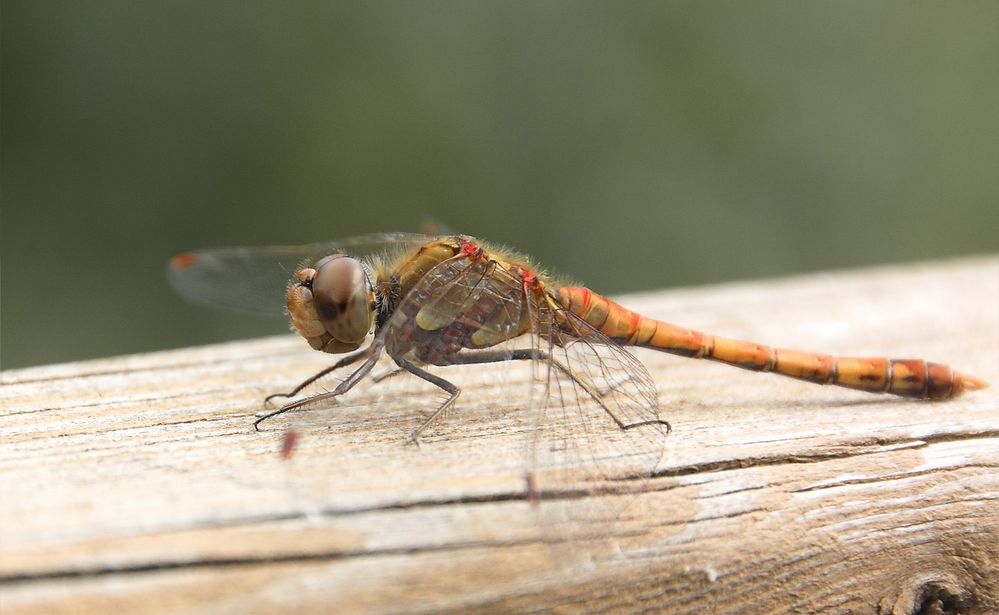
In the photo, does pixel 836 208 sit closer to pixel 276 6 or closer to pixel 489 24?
pixel 489 24

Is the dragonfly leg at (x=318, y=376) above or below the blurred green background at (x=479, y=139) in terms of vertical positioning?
below

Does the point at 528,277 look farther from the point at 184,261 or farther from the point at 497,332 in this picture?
the point at 184,261

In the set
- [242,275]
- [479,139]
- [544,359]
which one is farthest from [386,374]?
[479,139]

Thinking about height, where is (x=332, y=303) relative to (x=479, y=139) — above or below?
below

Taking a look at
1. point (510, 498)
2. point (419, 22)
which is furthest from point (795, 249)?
point (510, 498)

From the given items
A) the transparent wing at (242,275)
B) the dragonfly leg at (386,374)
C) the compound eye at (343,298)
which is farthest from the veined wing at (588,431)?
the transparent wing at (242,275)

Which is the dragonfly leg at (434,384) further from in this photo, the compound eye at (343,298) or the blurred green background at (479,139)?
the blurred green background at (479,139)
